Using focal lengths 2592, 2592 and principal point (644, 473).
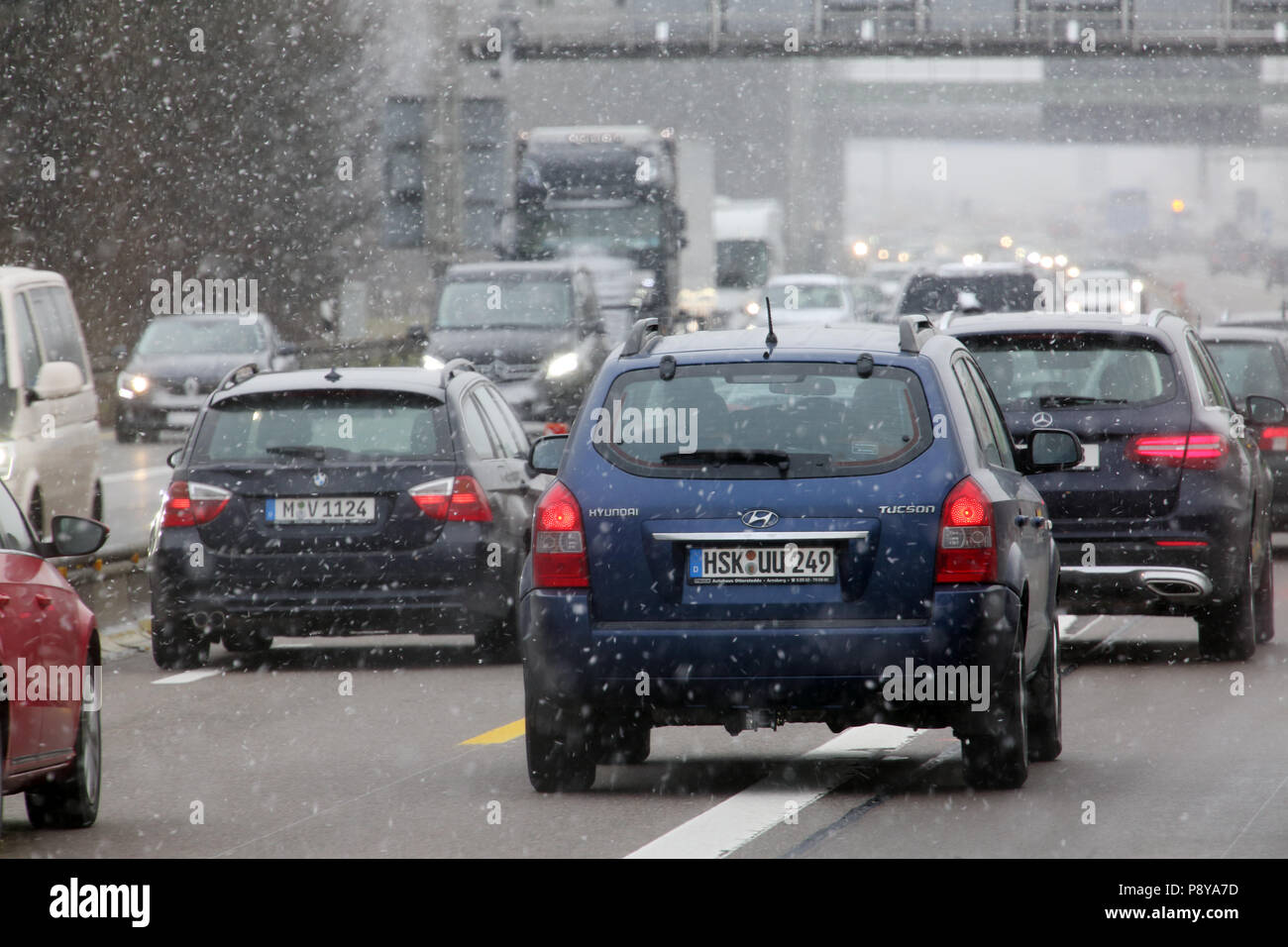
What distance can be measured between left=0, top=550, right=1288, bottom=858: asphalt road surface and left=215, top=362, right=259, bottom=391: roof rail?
65.0 inches

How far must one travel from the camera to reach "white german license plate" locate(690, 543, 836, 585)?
8344 millimetres

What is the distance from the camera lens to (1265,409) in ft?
47.7

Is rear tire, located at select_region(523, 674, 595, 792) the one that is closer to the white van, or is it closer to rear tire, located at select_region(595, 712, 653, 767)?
rear tire, located at select_region(595, 712, 653, 767)

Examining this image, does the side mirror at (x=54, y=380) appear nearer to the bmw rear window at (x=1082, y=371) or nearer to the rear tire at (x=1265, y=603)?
the bmw rear window at (x=1082, y=371)

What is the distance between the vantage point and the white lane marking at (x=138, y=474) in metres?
29.7

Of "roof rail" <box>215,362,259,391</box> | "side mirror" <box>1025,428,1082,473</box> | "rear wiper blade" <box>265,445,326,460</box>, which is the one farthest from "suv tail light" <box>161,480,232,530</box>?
Answer: "side mirror" <box>1025,428,1082,473</box>

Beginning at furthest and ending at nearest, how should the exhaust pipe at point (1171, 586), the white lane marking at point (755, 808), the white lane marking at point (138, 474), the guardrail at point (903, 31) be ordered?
the guardrail at point (903, 31)
the white lane marking at point (138, 474)
the exhaust pipe at point (1171, 586)
the white lane marking at point (755, 808)

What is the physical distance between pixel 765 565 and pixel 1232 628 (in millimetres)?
5653

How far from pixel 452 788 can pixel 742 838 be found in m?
1.60

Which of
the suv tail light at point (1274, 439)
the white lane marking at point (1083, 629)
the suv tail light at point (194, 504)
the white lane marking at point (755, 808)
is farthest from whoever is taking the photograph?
the suv tail light at point (1274, 439)

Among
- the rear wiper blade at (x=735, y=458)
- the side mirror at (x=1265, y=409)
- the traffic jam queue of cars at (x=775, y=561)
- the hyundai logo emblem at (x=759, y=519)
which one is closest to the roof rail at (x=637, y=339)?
the traffic jam queue of cars at (x=775, y=561)

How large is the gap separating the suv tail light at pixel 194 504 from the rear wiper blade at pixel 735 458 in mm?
5138
